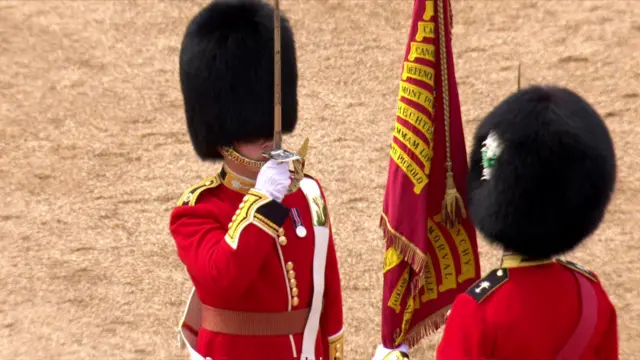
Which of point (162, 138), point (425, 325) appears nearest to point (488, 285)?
point (425, 325)

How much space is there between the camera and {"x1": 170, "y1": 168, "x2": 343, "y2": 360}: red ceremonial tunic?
2869mm

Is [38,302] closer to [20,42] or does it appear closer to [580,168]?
[20,42]

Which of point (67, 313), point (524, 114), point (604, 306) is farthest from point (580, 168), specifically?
point (67, 313)

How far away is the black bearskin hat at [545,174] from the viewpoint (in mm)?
2691

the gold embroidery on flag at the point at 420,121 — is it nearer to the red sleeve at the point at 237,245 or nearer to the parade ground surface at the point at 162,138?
the red sleeve at the point at 237,245

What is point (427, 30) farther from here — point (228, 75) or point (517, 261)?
point (517, 261)

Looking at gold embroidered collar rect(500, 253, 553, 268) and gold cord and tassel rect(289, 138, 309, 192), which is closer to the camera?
gold embroidered collar rect(500, 253, 553, 268)

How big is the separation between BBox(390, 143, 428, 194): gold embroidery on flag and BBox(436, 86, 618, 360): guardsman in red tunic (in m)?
0.73

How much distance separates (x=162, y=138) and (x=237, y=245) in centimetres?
→ 502

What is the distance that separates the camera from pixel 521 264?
9.11 feet

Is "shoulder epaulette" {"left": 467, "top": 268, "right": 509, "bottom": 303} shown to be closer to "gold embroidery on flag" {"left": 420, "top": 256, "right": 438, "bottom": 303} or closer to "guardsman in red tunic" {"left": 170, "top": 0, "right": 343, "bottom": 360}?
"guardsman in red tunic" {"left": 170, "top": 0, "right": 343, "bottom": 360}

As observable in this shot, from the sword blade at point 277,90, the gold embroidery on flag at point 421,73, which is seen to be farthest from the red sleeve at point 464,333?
the gold embroidery on flag at point 421,73

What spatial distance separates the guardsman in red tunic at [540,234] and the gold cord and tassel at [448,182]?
2.00 ft

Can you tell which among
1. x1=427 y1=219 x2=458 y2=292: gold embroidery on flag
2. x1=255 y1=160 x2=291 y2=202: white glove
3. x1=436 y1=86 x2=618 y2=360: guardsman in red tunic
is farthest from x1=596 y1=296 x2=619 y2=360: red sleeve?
x1=255 y1=160 x2=291 y2=202: white glove
